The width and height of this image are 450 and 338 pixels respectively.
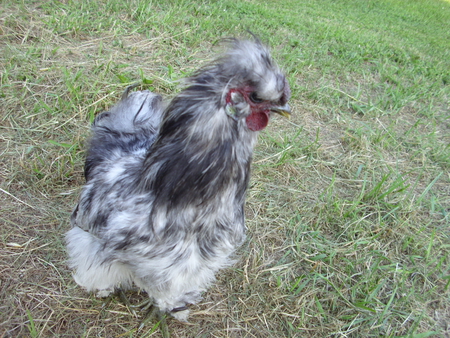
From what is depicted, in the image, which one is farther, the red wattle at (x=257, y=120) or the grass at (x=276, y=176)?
the grass at (x=276, y=176)

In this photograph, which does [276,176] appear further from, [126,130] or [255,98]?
[255,98]

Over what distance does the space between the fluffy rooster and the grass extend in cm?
40

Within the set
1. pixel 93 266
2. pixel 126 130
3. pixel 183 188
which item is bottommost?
pixel 93 266

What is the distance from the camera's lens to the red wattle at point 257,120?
1.51 metres

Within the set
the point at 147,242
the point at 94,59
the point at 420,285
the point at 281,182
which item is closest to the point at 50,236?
the point at 147,242

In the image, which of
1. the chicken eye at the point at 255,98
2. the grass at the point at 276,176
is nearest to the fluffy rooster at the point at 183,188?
the chicken eye at the point at 255,98

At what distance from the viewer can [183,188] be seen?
1519 mm

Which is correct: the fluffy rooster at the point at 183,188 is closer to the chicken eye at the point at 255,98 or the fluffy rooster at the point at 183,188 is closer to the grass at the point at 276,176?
the chicken eye at the point at 255,98

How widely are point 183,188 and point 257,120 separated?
0.47 metres

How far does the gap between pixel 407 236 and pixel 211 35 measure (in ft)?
11.5

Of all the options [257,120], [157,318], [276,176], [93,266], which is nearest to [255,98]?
[257,120]

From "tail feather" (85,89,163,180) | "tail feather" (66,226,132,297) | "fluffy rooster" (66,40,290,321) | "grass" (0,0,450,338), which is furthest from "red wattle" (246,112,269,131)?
"grass" (0,0,450,338)

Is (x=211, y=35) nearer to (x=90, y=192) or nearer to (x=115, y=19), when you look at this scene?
(x=115, y=19)

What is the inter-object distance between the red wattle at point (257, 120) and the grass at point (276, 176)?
133 centimetres
